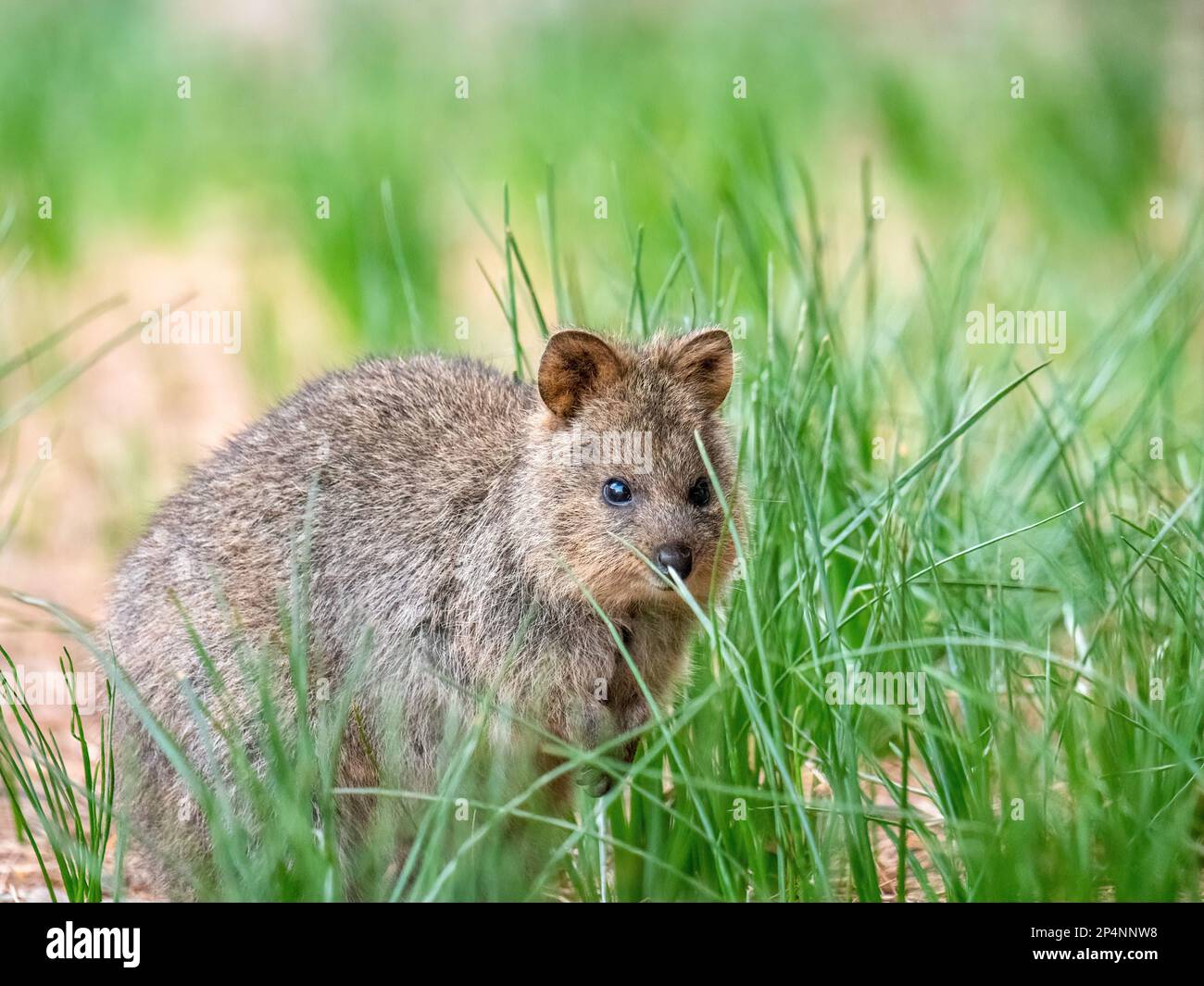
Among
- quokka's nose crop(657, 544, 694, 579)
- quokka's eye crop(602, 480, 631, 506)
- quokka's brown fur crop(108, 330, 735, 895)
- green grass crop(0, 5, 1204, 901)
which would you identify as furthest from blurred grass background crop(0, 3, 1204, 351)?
quokka's nose crop(657, 544, 694, 579)

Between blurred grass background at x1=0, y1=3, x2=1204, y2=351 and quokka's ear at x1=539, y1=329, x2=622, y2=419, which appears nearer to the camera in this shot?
quokka's ear at x1=539, y1=329, x2=622, y2=419

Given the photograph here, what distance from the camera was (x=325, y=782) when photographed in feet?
12.3

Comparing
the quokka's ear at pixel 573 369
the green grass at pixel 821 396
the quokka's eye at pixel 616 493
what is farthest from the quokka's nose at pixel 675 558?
the quokka's ear at pixel 573 369

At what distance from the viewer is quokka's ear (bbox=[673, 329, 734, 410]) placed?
471 cm

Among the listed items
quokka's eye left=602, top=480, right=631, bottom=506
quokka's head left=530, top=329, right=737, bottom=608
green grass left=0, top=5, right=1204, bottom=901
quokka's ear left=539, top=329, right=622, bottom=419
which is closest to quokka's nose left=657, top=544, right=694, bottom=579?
quokka's head left=530, top=329, right=737, bottom=608

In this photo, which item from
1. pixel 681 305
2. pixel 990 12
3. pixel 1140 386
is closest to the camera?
pixel 681 305

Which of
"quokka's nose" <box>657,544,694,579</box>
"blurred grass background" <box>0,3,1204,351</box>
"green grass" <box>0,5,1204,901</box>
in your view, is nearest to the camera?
"green grass" <box>0,5,1204,901</box>

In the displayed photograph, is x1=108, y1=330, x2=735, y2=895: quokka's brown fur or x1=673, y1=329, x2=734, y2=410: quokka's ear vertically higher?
x1=673, y1=329, x2=734, y2=410: quokka's ear

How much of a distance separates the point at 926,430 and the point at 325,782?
2.94 meters

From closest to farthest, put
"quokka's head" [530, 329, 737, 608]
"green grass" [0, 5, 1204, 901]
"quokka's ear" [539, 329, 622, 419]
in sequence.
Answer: "green grass" [0, 5, 1204, 901] → "quokka's head" [530, 329, 737, 608] → "quokka's ear" [539, 329, 622, 419]

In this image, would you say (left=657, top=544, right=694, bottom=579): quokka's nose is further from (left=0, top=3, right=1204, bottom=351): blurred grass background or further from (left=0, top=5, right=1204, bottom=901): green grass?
(left=0, top=3, right=1204, bottom=351): blurred grass background

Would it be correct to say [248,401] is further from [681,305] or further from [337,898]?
[337,898]

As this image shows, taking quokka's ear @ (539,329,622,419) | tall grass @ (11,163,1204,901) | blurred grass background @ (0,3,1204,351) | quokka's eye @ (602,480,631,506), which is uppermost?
blurred grass background @ (0,3,1204,351)
